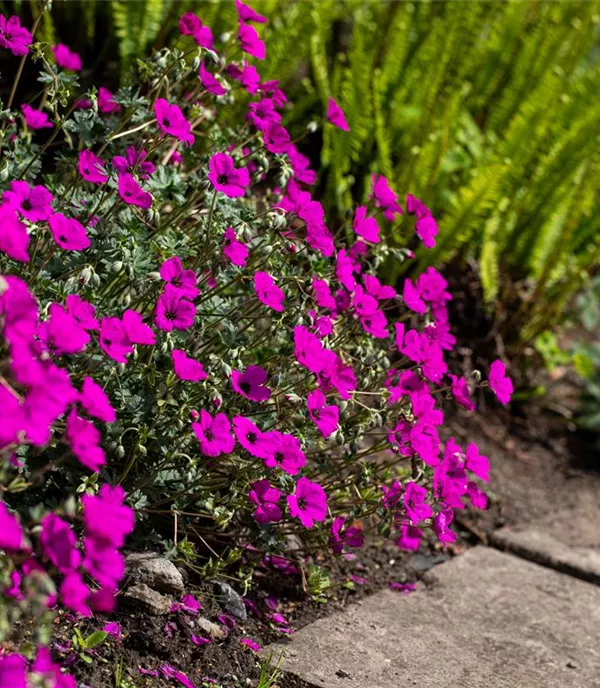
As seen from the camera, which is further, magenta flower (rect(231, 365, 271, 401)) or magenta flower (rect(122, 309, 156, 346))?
magenta flower (rect(231, 365, 271, 401))

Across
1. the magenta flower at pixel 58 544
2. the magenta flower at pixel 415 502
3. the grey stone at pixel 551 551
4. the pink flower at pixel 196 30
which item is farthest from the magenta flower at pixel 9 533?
the grey stone at pixel 551 551

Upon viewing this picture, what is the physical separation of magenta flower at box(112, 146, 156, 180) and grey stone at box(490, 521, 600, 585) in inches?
57.7

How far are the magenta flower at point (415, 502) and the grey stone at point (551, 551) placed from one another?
0.93 meters

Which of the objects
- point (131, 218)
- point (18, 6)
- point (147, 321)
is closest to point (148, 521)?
point (147, 321)

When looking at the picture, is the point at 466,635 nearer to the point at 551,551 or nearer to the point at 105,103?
the point at 551,551

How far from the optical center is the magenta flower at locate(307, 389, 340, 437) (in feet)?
5.98

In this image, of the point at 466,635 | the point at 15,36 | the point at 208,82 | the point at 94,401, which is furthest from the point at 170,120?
the point at 466,635

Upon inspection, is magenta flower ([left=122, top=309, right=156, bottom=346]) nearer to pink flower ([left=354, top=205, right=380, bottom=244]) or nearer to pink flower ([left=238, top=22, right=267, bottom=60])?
pink flower ([left=354, top=205, right=380, bottom=244])

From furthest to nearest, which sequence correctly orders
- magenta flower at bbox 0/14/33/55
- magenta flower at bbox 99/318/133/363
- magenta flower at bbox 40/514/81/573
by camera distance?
1. magenta flower at bbox 0/14/33/55
2. magenta flower at bbox 99/318/133/363
3. magenta flower at bbox 40/514/81/573

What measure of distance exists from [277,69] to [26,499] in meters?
2.04

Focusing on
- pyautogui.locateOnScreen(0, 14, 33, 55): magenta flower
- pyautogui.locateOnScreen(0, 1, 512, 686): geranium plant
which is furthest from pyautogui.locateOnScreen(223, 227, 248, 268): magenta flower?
pyautogui.locateOnScreen(0, 14, 33, 55): magenta flower

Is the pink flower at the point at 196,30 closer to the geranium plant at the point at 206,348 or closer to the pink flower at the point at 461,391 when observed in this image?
the geranium plant at the point at 206,348

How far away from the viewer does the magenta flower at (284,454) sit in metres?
1.74

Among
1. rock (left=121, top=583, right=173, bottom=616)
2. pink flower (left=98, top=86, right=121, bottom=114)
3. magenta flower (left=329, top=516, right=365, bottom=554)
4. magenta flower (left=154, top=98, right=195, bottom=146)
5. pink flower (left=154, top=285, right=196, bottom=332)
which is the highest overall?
magenta flower (left=154, top=98, right=195, bottom=146)
